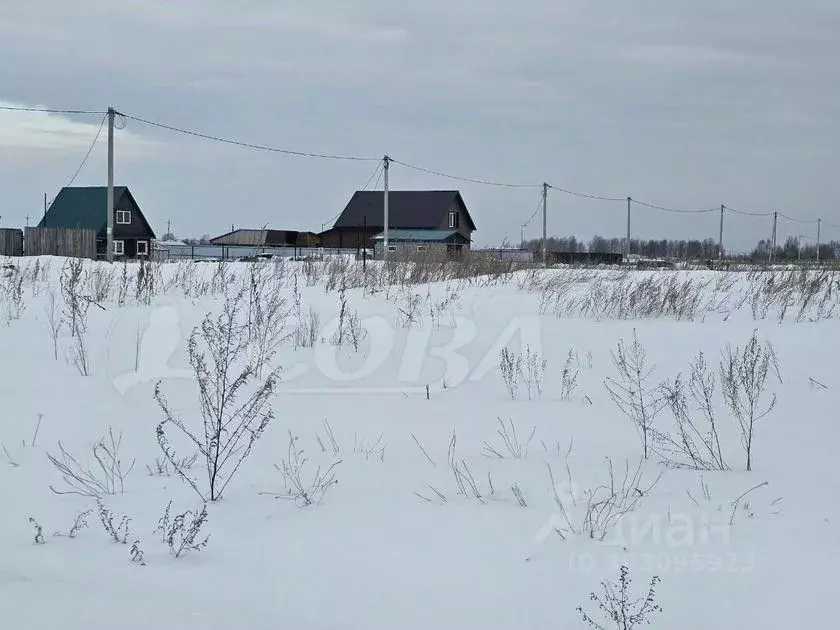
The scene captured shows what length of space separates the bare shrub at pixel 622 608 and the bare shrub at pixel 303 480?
153 centimetres

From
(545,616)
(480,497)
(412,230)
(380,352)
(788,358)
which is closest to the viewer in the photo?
(545,616)

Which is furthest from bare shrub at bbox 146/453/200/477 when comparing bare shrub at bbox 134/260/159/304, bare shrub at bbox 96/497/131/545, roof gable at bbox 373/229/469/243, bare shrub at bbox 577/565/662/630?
roof gable at bbox 373/229/469/243

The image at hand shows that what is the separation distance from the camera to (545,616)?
2736 millimetres

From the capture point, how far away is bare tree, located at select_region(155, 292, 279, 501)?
13.2 ft

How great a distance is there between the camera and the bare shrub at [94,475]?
12.8 feet

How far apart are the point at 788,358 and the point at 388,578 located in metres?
5.72

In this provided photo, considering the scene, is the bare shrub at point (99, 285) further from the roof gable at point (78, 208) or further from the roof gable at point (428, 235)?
the roof gable at point (428, 235)

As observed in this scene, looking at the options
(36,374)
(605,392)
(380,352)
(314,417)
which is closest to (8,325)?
(36,374)

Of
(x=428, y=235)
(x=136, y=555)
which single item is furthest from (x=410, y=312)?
(x=428, y=235)

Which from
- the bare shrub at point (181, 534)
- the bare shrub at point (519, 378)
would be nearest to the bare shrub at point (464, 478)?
the bare shrub at point (181, 534)

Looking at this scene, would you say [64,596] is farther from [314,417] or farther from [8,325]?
[8,325]

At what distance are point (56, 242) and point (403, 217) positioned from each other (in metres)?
29.8

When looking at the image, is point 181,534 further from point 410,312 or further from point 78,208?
point 78,208

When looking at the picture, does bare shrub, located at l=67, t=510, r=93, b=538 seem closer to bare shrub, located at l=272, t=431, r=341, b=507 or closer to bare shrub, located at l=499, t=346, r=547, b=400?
bare shrub, located at l=272, t=431, r=341, b=507
